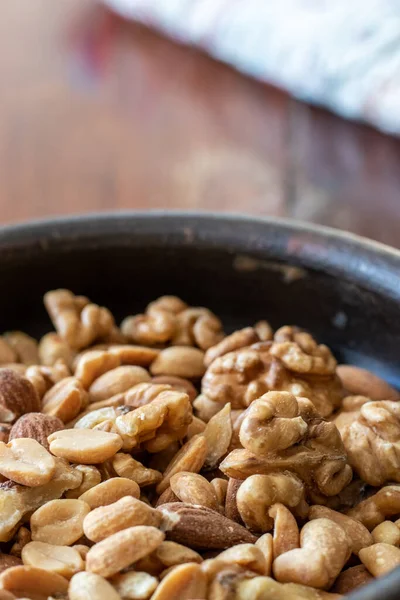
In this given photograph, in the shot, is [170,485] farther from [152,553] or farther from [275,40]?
[275,40]

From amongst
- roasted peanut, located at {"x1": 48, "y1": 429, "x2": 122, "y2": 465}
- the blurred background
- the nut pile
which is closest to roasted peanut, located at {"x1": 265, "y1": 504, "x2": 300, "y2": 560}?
the nut pile

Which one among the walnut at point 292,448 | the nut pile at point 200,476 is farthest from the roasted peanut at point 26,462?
the walnut at point 292,448

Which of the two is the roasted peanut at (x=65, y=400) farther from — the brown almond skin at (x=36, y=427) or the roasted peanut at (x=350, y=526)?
the roasted peanut at (x=350, y=526)

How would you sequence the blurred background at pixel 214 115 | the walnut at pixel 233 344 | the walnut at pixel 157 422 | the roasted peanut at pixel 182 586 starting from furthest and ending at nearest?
the blurred background at pixel 214 115 < the walnut at pixel 233 344 < the walnut at pixel 157 422 < the roasted peanut at pixel 182 586

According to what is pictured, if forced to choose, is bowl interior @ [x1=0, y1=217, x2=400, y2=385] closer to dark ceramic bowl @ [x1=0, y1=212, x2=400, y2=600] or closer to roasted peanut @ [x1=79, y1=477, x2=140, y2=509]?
dark ceramic bowl @ [x1=0, y1=212, x2=400, y2=600]

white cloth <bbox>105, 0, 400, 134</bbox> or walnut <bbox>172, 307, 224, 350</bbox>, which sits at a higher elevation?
white cloth <bbox>105, 0, 400, 134</bbox>

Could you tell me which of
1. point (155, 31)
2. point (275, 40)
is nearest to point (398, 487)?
point (275, 40)
